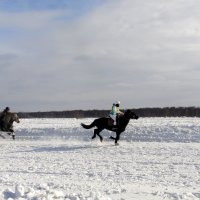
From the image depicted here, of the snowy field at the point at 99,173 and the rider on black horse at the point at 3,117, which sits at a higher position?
the rider on black horse at the point at 3,117

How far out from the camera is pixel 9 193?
900cm

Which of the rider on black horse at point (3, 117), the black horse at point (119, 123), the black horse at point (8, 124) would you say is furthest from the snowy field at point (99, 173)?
the rider on black horse at point (3, 117)

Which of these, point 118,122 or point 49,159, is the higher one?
point 118,122

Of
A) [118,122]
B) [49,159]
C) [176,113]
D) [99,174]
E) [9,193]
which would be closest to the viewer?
[9,193]

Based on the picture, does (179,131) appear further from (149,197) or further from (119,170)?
(149,197)

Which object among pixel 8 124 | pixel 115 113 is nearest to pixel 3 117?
pixel 8 124

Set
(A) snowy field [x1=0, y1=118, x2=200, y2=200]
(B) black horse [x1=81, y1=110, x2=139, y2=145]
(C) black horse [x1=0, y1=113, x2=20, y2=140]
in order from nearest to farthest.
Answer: (A) snowy field [x1=0, y1=118, x2=200, y2=200]
(B) black horse [x1=81, y1=110, x2=139, y2=145]
(C) black horse [x1=0, y1=113, x2=20, y2=140]

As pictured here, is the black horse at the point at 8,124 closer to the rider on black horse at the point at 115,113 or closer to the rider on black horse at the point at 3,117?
the rider on black horse at the point at 3,117

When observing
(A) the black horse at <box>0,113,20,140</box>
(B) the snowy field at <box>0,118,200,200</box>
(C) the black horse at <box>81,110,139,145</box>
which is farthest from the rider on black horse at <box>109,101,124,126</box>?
(A) the black horse at <box>0,113,20,140</box>

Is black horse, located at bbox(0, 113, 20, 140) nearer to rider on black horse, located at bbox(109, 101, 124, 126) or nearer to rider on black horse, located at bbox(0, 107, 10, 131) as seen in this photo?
rider on black horse, located at bbox(0, 107, 10, 131)

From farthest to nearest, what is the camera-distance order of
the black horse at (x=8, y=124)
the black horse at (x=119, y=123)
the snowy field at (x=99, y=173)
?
the black horse at (x=8, y=124) < the black horse at (x=119, y=123) < the snowy field at (x=99, y=173)

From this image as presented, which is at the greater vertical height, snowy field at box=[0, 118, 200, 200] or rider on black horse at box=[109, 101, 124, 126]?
rider on black horse at box=[109, 101, 124, 126]

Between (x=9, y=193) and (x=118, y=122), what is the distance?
12.9m

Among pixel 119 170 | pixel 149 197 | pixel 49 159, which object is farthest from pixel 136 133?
pixel 149 197
